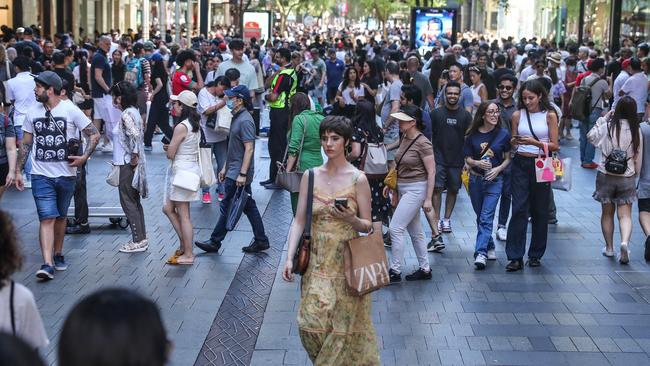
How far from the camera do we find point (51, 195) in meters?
9.05

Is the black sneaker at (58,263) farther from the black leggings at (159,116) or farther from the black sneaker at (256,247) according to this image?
the black leggings at (159,116)

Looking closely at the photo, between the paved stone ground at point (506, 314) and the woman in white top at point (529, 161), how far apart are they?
34cm

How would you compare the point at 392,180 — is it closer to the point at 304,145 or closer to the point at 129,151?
the point at 304,145

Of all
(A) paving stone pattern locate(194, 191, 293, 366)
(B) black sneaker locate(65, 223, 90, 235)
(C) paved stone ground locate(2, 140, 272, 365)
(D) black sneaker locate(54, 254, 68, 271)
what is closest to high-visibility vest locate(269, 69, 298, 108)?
(C) paved stone ground locate(2, 140, 272, 365)


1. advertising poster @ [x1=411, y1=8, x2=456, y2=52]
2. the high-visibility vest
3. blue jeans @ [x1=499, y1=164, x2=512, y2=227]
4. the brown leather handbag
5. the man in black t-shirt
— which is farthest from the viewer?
advertising poster @ [x1=411, y1=8, x2=456, y2=52]

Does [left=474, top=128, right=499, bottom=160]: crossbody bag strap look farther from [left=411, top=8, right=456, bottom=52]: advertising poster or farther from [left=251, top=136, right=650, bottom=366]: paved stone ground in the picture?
[left=411, top=8, right=456, bottom=52]: advertising poster

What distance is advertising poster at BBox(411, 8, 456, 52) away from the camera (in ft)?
119

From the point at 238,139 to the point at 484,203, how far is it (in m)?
2.39

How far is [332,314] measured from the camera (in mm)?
5852

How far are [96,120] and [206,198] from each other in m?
5.31

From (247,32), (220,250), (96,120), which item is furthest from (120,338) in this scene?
(247,32)

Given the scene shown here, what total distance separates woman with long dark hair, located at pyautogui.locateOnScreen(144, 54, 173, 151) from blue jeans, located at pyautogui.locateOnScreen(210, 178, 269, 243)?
7.18 meters

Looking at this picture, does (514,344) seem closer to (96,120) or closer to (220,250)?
(220,250)

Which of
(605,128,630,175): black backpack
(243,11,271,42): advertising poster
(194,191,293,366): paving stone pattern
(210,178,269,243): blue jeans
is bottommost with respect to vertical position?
(194,191,293,366): paving stone pattern
